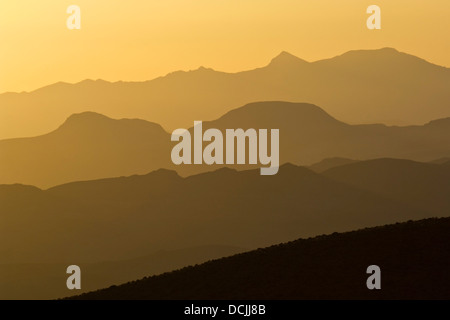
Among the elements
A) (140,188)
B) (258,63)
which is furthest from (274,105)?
(140,188)

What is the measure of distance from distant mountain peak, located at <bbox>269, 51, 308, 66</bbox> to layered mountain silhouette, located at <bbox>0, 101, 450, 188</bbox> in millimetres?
615

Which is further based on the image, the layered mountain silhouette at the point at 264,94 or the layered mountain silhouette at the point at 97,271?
the layered mountain silhouette at the point at 264,94

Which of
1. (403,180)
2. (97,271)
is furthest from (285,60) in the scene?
(97,271)

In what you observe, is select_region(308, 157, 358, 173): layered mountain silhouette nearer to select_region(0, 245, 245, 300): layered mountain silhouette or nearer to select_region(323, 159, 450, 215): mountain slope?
select_region(323, 159, 450, 215): mountain slope

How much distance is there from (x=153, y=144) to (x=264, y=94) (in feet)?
6.17

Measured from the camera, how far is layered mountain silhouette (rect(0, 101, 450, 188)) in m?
11.4

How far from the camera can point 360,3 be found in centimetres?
1135

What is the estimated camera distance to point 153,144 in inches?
451

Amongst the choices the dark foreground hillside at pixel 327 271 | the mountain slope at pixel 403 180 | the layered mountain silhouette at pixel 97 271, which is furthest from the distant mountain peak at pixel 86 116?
the mountain slope at pixel 403 180

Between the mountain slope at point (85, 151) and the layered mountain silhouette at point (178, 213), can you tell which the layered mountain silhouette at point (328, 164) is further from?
the mountain slope at point (85, 151)

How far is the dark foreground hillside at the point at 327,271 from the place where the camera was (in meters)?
9.54

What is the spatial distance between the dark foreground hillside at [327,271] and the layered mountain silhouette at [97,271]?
0.96 feet

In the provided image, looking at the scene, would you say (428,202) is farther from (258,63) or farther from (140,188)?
(140,188)

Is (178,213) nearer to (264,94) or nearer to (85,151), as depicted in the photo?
(85,151)
